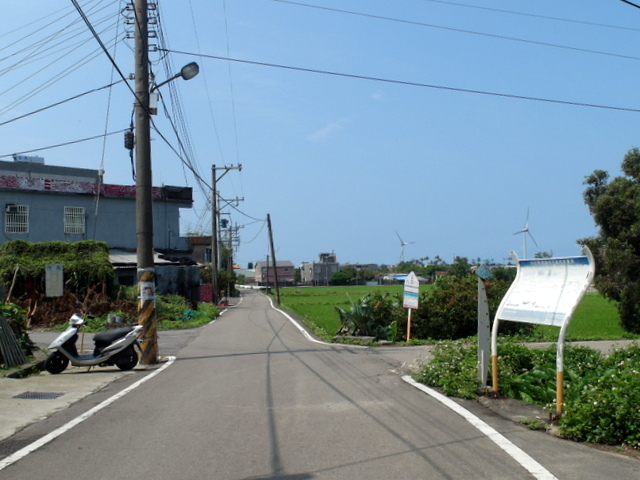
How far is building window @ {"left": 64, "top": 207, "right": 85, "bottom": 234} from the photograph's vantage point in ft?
132

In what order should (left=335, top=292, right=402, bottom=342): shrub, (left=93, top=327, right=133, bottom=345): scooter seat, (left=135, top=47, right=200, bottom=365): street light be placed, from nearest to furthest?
(left=93, top=327, right=133, bottom=345): scooter seat → (left=135, top=47, right=200, bottom=365): street light → (left=335, top=292, right=402, bottom=342): shrub

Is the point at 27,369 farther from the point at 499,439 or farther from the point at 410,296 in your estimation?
the point at 410,296

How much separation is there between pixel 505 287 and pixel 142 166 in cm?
1280

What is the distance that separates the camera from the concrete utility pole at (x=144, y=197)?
15.1 m

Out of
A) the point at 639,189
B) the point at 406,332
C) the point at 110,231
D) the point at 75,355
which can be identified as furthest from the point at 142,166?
the point at 110,231

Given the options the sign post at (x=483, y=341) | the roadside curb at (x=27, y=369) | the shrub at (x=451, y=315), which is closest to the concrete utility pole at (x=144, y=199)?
the roadside curb at (x=27, y=369)

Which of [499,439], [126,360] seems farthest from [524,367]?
[126,360]

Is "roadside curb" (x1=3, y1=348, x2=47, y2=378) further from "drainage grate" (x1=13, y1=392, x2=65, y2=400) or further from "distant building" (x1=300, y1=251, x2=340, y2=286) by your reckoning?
"distant building" (x1=300, y1=251, x2=340, y2=286)

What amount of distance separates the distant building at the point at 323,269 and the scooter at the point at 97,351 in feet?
464

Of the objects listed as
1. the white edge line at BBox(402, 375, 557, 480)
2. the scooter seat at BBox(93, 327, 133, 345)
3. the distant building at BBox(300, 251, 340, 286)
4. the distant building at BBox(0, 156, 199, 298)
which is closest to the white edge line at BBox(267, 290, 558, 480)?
the white edge line at BBox(402, 375, 557, 480)

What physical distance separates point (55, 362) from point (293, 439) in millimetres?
8349

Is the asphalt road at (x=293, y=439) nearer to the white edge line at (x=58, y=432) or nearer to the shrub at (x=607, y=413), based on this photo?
the white edge line at (x=58, y=432)

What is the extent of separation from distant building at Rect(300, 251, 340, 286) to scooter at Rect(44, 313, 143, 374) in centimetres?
14150

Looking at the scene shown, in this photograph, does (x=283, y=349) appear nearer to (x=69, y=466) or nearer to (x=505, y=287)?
(x=505, y=287)
